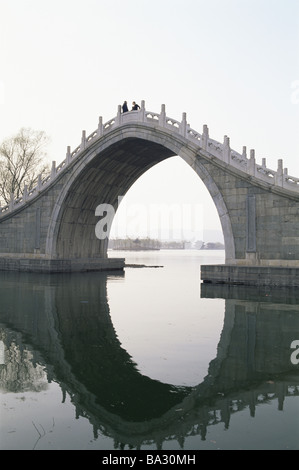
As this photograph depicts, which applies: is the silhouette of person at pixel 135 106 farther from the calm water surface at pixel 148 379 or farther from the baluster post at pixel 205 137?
the calm water surface at pixel 148 379

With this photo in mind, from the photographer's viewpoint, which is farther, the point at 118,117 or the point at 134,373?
the point at 118,117

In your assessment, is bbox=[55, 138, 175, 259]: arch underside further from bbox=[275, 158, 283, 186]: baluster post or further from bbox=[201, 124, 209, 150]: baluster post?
bbox=[275, 158, 283, 186]: baluster post

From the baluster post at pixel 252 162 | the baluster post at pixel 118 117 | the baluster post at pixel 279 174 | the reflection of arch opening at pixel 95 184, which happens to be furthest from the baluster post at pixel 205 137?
the baluster post at pixel 118 117

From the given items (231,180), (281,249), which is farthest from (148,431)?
(231,180)

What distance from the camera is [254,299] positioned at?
1561cm

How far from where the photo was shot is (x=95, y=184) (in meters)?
32.6

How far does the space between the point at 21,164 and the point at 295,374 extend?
4103cm

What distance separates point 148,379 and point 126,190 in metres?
30.6

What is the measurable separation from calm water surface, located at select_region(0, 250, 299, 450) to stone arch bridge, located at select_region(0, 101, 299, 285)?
794cm

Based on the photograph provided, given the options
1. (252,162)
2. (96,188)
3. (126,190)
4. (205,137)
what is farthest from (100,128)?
(252,162)

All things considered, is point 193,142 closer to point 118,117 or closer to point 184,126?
point 184,126

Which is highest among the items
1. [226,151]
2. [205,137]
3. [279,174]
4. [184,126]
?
[184,126]

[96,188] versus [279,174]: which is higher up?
[96,188]
